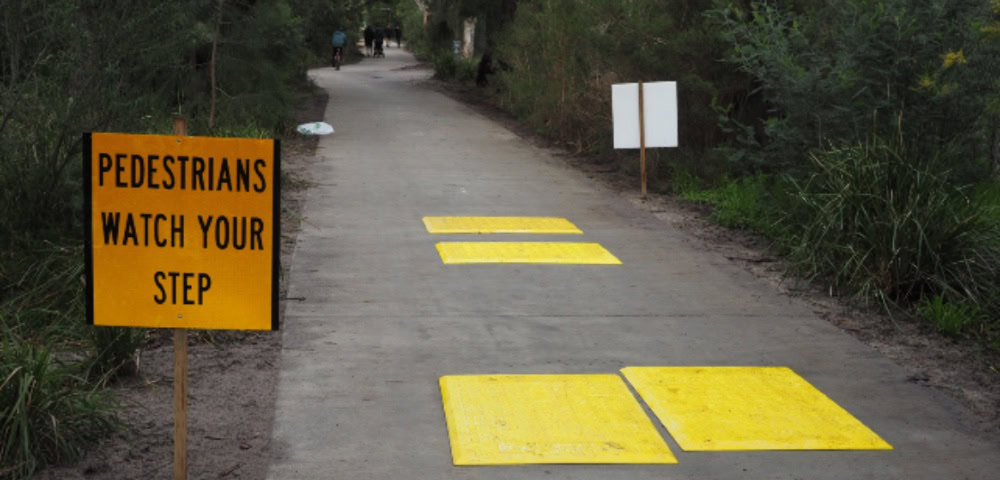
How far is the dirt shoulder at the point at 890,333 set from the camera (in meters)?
6.92

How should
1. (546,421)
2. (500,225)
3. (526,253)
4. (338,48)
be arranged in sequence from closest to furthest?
(546,421)
(526,253)
(500,225)
(338,48)

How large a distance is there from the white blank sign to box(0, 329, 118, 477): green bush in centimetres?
959

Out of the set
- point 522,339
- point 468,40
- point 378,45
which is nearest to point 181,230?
point 522,339

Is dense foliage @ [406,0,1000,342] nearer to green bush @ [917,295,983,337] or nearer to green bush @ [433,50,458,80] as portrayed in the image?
green bush @ [917,295,983,337]

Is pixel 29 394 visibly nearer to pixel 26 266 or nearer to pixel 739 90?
pixel 26 266

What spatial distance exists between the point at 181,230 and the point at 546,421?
2.17m

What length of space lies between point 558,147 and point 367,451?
614 inches

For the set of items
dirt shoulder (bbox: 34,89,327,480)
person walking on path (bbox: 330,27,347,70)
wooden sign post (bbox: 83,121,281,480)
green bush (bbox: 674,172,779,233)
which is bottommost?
dirt shoulder (bbox: 34,89,327,480)

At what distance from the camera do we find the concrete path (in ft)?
18.5

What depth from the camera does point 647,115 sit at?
14.6 m

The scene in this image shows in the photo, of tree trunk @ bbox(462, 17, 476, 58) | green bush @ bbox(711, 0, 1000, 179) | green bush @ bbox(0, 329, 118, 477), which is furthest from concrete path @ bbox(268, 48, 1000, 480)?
tree trunk @ bbox(462, 17, 476, 58)

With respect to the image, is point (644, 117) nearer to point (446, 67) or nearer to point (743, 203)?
point (743, 203)

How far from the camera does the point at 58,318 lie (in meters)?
7.47

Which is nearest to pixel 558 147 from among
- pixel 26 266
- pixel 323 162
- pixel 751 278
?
pixel 323 162
